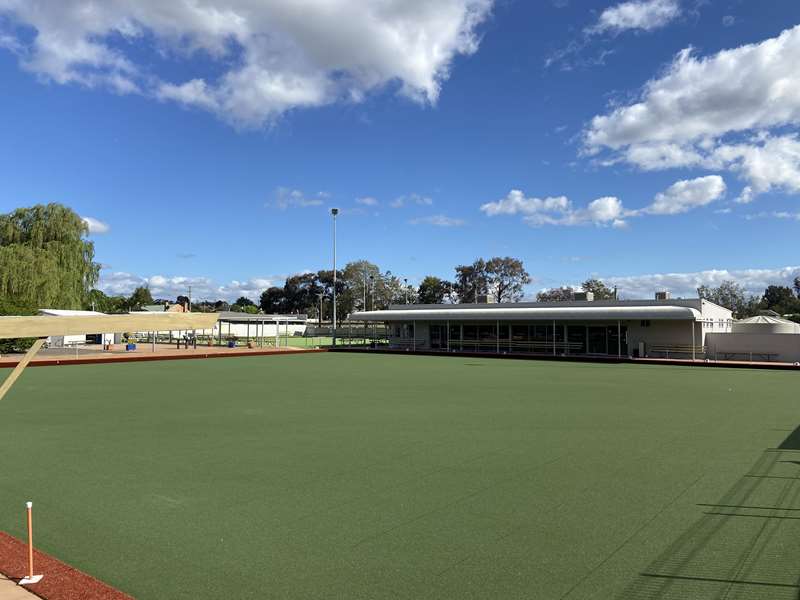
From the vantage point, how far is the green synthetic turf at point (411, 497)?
457cm

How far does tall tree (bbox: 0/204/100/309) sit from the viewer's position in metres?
38.1

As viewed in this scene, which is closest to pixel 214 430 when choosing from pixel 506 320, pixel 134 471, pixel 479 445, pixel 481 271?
pixel 134 471

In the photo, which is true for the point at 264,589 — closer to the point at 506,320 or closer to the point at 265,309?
the point at 506,320

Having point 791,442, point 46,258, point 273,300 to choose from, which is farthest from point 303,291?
point 791,442

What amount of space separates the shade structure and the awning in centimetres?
3010

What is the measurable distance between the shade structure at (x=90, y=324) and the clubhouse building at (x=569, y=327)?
99.0ft

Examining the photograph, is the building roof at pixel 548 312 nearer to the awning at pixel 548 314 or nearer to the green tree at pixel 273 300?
the awning at pixel 548 314

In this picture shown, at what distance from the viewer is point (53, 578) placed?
14.4 ft

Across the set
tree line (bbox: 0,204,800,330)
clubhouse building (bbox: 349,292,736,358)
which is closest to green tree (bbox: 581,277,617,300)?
tree line (bbox: 0,204,800,330)

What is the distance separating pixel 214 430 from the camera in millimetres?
10719

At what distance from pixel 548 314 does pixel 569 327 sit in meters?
2.80

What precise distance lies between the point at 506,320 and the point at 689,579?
106ft

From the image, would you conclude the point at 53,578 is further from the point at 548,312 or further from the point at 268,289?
the point at 268,289

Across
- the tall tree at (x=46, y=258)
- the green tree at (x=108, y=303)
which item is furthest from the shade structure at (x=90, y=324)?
the green tree at (x=108, y=303)
